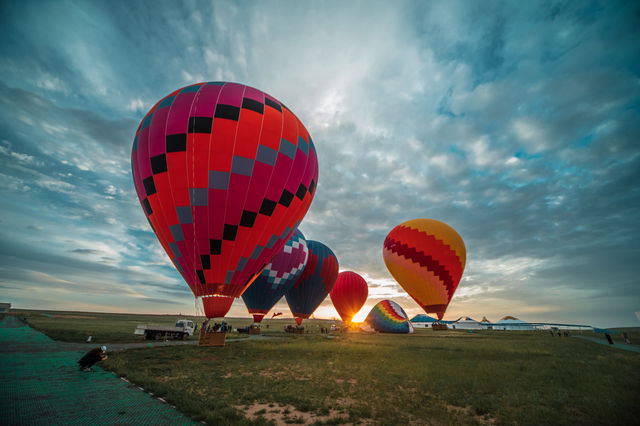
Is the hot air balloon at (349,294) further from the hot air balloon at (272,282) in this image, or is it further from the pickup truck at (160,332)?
the pickup truck at (160,332)

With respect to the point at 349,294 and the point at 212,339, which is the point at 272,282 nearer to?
the point at 212,339

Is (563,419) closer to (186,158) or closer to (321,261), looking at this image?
(186,158)

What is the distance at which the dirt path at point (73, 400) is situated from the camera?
418 cm

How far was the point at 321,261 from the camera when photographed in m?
31.3

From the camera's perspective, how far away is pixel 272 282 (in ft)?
75.6

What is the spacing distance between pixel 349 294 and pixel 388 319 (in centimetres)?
968

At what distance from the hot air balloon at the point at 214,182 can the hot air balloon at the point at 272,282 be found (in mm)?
10861

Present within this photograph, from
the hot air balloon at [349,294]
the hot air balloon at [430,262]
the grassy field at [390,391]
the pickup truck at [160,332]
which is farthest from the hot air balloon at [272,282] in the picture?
the hot air balloon at [349,294]

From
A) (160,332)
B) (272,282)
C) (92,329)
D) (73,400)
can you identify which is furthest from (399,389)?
Result: (92,329)

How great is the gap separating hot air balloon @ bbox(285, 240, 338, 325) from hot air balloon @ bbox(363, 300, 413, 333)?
771 centimetres

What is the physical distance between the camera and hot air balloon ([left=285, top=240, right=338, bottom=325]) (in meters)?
30.7

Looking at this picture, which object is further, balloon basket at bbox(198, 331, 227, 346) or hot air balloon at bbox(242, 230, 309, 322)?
hot air balloon at bbox(242, 230, 309, 322)

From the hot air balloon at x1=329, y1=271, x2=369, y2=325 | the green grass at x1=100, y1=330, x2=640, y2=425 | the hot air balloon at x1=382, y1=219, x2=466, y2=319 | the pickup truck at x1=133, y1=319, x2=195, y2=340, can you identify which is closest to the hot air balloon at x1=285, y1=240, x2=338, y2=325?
the hot air balloon at x1=382, y1=219, x2=466, y2=319

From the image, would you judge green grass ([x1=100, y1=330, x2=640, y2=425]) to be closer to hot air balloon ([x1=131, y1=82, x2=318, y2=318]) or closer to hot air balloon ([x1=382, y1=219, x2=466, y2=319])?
hot air balloon ([x1=131, y1=82, x2=318, y2=318])
